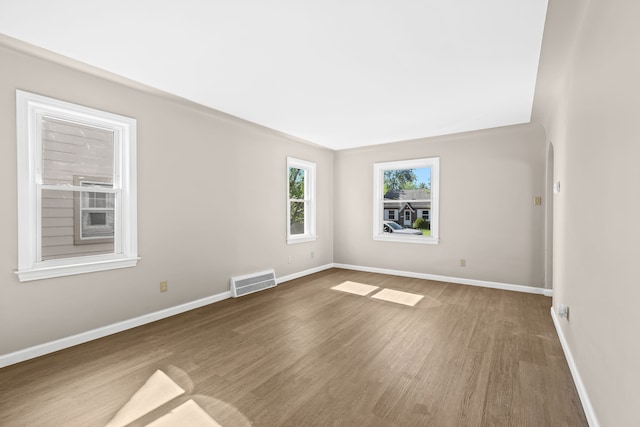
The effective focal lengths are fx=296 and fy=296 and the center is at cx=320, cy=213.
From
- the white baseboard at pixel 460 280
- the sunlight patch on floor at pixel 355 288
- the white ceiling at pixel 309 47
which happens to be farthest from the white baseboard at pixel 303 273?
the white ceiling at pixel 309 47

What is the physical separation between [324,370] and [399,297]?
90.2 inches

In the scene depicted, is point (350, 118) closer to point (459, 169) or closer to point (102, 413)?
point (459, 169)

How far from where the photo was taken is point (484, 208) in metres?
5.00

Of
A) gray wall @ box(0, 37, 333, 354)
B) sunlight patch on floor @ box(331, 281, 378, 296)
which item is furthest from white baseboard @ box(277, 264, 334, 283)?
sunlight patch on floor @ box(331, 281, 378, 296)

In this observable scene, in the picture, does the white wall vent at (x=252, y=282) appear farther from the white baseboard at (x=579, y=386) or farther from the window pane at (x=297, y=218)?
the white baseboard at (x=579, y=386)

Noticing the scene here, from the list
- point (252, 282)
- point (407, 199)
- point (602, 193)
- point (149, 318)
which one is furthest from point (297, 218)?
point (602, 193)

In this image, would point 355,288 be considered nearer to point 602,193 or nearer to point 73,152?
point 602,193

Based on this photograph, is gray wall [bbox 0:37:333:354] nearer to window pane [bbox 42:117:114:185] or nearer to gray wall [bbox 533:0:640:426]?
window pane [bbox 42:117:114:185]

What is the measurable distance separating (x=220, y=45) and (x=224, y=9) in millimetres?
469

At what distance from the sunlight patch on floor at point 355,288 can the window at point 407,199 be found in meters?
1.33

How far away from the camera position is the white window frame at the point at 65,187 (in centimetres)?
255

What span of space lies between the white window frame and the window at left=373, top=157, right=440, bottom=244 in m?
4.34

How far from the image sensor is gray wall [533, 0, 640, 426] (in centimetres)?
120

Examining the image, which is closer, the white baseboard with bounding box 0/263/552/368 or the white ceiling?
the white ceiling
